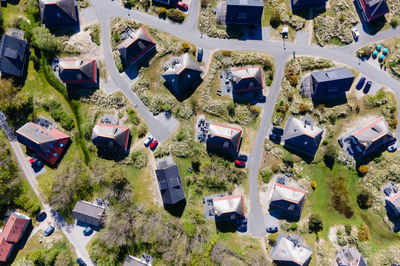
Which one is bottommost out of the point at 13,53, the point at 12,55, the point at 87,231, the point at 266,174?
the point at 87,231

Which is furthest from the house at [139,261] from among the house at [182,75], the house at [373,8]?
the house at [373,8]

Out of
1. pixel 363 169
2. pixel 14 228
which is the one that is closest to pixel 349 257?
pixel 363 169

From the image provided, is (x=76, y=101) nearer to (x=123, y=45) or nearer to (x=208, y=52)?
(x=123, y=45)

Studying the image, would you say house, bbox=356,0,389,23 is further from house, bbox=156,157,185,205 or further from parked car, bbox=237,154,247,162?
house, bbox=156,157,185,205

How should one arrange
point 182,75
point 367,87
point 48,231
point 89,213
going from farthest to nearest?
1. point 48,231
2. point 367,87
3. point 89,213
4. point 182,75

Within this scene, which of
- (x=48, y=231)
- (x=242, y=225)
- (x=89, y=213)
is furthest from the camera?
(x=48, y=231)

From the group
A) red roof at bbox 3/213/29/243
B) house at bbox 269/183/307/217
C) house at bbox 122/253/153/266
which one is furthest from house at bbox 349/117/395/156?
red roof at bbox 3/213/29/243

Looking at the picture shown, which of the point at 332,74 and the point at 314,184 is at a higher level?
→ the point at 332,74

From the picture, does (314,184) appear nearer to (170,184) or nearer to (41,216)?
(170,184)
